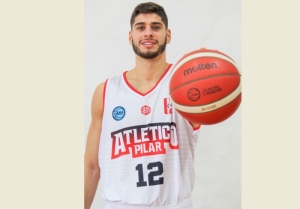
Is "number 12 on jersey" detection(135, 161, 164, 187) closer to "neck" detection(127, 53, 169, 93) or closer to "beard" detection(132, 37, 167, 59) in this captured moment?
"neck" detection(127, 53, 169, 93)

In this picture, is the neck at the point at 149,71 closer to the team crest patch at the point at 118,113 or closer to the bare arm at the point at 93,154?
the team crest patch at the point at 118,113

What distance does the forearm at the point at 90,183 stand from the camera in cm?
305

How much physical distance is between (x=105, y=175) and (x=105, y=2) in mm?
1259

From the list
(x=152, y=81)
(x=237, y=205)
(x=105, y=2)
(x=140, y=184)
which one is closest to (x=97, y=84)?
(x=152, y=81)

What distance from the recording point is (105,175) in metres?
2.96

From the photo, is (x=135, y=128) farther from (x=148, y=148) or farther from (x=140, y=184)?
(x=140, y=184)

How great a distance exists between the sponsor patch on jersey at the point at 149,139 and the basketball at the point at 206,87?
394 millimetres

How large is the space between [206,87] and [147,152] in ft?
2.34

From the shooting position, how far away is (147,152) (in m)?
2.84

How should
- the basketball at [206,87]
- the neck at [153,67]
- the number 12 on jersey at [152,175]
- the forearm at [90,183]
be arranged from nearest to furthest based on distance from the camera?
the basketball at [206,87] < the number 12 on jersey at [152,175] < the neck at [153,67] < the forearm at [90,183]

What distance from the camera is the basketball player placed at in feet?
9.27

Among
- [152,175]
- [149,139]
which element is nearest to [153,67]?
[149,139]

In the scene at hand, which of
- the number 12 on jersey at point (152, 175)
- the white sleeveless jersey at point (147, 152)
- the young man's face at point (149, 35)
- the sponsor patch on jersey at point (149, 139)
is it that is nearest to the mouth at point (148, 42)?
the young man's face at point (149, 35)

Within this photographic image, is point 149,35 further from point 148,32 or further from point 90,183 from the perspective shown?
point 90,183
